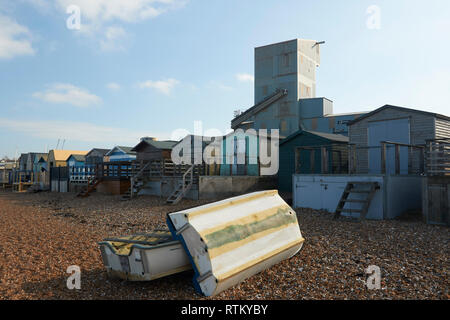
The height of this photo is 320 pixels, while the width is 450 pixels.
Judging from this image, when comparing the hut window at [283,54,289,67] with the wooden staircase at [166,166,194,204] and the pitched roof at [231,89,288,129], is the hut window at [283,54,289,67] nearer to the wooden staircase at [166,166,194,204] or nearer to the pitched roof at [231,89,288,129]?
the pitched roof at [231,89,288,129]

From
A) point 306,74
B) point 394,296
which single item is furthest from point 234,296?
point 306,74

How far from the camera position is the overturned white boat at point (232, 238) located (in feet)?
16.2

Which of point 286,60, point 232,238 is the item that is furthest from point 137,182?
point 286,60

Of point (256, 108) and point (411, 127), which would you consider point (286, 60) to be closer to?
point (256, 108)

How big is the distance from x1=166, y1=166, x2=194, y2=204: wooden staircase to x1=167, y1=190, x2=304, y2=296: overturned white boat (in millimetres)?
10870

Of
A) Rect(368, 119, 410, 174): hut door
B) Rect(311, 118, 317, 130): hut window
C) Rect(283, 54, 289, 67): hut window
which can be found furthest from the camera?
Rect(283, 54, 289, 67): hut window

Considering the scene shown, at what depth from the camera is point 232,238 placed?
17.4 feet

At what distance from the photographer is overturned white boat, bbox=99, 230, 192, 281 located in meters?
5.10

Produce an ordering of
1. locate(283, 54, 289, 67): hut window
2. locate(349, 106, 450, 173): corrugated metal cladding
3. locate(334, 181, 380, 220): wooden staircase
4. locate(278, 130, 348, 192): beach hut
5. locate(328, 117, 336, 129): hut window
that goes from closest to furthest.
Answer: locate(334, 181, 380, 220): wooden staircase, locate(349, 106, 450, 173): corrugated metal cladding, locate(278, 130, 348, 192): beach hut, locate(328, 117, 336, 129): hut window, locate(283, 54, 289, 67): hut window

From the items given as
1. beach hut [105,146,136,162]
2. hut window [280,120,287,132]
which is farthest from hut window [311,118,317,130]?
beach hut [105,146,136,162]

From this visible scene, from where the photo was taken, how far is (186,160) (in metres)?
24.6

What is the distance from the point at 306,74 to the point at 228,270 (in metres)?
36.8
